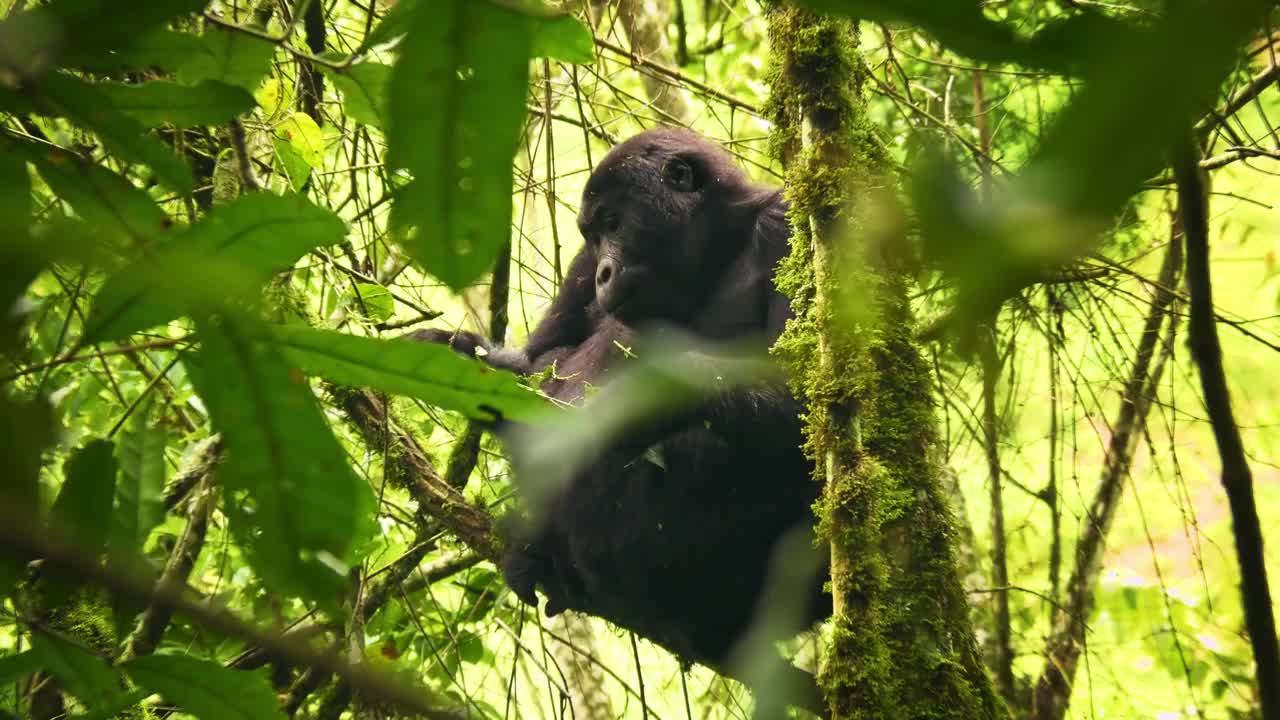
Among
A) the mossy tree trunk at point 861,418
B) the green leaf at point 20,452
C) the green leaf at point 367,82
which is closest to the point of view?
the green leaf at point 20,452

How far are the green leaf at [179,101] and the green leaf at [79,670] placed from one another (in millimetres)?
525

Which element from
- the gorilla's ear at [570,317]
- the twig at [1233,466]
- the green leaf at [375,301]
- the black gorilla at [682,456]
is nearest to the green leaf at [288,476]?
the twig at [1233,466]

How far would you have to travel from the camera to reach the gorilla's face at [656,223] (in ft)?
10.9

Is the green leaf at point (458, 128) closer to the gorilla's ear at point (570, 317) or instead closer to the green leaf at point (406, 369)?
the green leaf at point (406, 369)

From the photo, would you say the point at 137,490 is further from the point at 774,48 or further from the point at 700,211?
the point at 700,211

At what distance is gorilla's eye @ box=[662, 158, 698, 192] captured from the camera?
3393mm

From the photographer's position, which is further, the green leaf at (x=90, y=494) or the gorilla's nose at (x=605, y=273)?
the gorilla's nose at (x=605, y=273)

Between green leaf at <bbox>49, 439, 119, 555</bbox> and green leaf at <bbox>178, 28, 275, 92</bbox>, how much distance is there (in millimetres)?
414

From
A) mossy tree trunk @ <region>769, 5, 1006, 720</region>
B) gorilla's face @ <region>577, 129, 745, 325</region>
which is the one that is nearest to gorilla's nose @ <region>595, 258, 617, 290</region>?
gorilla's face @ <region>577, 129, 745, 325</region>

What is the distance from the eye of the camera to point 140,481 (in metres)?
1.08

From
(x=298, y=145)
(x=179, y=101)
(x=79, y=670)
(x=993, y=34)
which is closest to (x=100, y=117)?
(x=179, y=101)

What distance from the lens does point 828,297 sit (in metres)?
1.61

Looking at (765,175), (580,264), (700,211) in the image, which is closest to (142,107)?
(700,211)

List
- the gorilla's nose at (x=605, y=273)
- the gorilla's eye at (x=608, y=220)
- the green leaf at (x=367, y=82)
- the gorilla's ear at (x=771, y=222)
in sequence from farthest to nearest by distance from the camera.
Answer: the gorilla's eye at (x=608, y=220) < the gorilla's nose at (x=605, y=273) < the gorilla's ear at (x=771, y=222) < the green leaf at (x=367, y=82)
